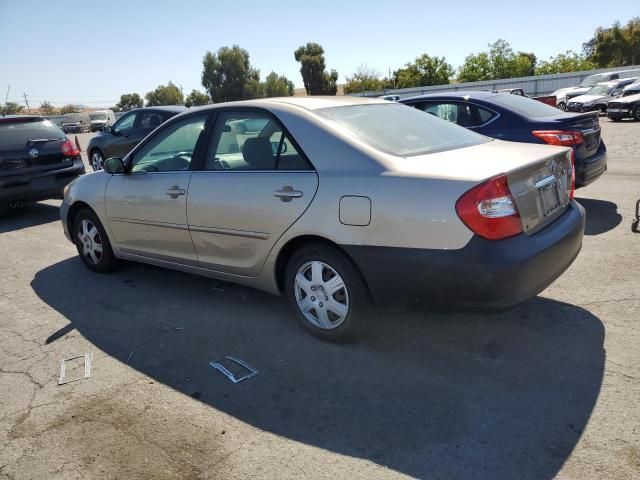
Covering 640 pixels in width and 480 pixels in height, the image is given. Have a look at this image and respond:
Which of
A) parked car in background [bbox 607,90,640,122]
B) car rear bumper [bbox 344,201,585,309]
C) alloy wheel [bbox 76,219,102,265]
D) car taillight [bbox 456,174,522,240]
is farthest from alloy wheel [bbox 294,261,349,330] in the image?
parked car in background [bbox 607,90,640,122]

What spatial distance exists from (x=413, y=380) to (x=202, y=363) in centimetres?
141

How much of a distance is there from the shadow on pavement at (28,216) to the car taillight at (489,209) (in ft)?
24.3

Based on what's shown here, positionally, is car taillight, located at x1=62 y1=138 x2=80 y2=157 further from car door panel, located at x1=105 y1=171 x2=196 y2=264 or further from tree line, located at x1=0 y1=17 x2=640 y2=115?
tree line, located at x1=0 y1=17 x2=640 y2=115

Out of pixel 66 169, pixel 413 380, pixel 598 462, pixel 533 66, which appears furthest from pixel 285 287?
pixel 533 66

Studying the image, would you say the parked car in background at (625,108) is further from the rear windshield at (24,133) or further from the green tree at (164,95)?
the green tree at (164,95)

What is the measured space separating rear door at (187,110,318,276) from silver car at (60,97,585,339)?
0.01 meters

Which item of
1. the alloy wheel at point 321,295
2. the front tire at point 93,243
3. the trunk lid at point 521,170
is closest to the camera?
the trunk lid at point 521,170

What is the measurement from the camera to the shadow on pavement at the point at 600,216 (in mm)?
5727

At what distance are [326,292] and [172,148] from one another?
6.72 feet

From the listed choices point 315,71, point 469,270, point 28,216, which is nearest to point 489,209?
point 469,270

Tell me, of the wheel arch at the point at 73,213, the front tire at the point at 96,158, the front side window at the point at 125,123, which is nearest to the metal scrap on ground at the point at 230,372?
the wheel arch at the point at 73,213

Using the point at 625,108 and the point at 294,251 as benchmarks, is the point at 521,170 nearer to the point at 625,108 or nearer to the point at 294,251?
the point at 294,251

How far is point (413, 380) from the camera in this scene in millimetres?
3131

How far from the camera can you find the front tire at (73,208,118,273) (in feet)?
17.3
